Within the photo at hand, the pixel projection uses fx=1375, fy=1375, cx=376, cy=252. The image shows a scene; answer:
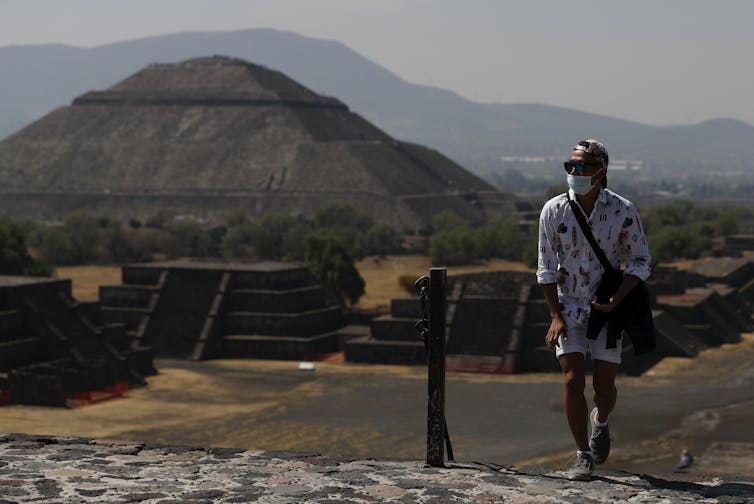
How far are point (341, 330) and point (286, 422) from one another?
26.6 meters

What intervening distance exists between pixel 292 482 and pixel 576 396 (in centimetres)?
299

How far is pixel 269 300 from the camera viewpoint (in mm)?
81562

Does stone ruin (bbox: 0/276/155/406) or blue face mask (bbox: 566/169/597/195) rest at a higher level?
blue face mask (bbox: 566/169/597/195)

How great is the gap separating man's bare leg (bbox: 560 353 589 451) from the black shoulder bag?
1.03ft

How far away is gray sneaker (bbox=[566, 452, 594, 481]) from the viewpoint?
1385 centimetres

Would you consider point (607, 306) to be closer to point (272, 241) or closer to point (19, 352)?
point (19, 352)

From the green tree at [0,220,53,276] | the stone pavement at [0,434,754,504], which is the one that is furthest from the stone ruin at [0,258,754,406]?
the stone pavement at [0,434,754,504]

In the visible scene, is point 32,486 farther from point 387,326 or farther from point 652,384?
point 387,326

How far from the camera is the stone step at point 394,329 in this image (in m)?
77.4

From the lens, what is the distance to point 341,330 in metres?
84.1

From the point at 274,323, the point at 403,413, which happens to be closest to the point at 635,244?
the point at 403,413

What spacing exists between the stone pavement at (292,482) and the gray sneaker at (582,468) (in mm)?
75

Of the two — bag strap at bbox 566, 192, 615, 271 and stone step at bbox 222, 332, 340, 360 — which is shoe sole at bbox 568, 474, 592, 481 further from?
stone step at bbox 222, 332, 340, 360

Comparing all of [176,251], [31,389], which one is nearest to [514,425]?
[31,389]
